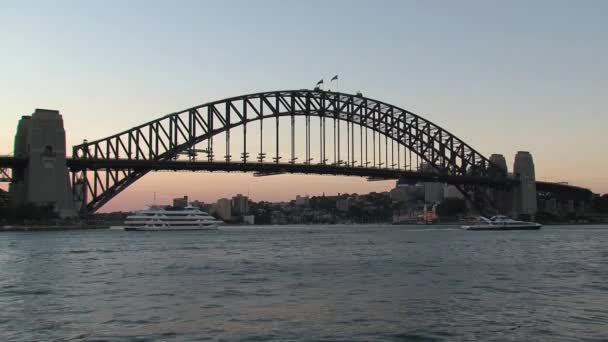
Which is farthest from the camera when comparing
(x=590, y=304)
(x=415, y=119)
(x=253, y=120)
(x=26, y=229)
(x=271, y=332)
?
(x=415, y=119)

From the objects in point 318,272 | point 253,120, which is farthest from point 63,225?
point 318,272

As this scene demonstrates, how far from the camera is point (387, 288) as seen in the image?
26172mm

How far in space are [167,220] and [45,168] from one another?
66.2 feet

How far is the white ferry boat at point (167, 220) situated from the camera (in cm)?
10438

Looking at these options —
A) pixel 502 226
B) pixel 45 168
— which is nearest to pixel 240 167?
pixel 45 168

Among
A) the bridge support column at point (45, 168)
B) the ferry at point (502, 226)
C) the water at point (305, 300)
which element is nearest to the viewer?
the water at point (305, 300)

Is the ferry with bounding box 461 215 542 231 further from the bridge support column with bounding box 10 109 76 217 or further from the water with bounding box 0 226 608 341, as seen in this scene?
the water with bounding box 0 226 608 341

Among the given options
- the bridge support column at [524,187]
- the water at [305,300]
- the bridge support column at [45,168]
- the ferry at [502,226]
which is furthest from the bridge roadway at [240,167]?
the water at [305,300]

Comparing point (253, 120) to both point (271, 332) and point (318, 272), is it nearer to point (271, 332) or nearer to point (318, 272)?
point (318, 272)

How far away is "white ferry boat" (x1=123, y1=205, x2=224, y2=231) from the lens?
104 meters

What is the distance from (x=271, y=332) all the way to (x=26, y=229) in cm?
8077

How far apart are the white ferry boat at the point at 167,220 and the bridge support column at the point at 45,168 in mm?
13468

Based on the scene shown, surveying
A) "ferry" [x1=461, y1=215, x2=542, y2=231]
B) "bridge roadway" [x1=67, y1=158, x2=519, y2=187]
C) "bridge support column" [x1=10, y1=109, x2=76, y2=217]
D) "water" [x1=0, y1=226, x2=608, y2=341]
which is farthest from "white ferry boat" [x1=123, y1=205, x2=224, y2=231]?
"water" [x1=0, y1=226, x2=608, y2=341]

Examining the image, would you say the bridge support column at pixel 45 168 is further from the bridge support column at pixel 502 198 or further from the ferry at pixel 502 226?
the bridge support column at pixel 502 198
